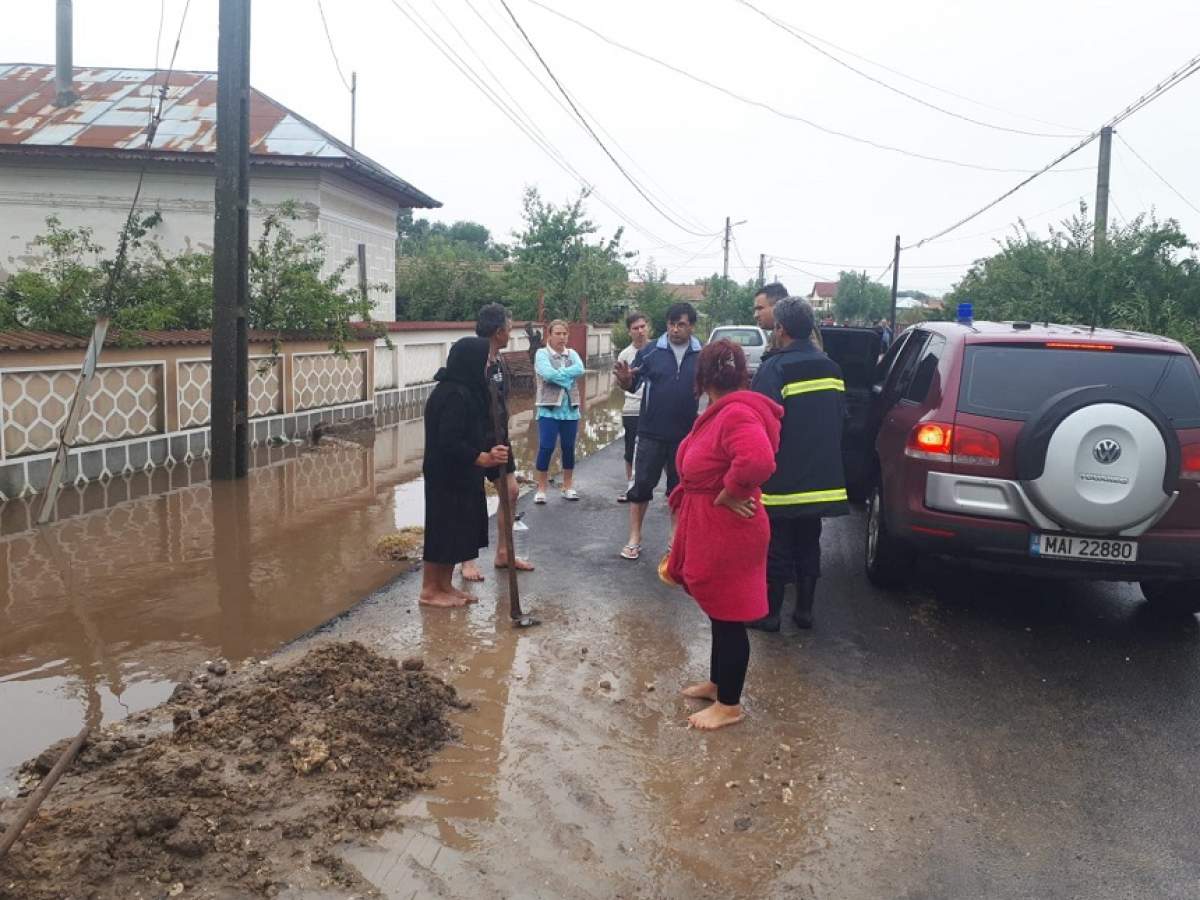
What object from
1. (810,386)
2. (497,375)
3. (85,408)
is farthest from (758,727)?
(85,408)

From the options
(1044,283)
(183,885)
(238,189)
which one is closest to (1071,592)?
A: (183,885)

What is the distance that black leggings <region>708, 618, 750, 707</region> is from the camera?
171 inches

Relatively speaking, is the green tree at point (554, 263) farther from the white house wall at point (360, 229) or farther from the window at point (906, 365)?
the window at point (906, 365)

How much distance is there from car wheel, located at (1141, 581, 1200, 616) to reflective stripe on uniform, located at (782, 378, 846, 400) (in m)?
2.24

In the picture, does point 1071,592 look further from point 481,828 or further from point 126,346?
point 126,346

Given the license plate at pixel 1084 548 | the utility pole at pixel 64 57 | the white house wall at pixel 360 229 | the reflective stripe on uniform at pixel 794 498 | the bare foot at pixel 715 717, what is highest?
the utility pole at pixel 64 57

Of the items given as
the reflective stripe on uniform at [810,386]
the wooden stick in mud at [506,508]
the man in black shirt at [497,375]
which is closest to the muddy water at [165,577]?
the man in black shirt at [497,375]

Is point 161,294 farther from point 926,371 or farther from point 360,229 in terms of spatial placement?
point 926,371

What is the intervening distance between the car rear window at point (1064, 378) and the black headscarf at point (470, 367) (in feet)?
9.02

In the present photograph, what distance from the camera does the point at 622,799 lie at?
147 inches

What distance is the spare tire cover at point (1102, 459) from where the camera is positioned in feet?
16.5

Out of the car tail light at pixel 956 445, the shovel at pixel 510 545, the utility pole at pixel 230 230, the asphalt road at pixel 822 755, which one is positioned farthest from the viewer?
the utility pole at pixel 230 230

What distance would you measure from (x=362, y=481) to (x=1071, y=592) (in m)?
7.05

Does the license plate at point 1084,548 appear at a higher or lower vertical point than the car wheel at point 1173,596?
higher
